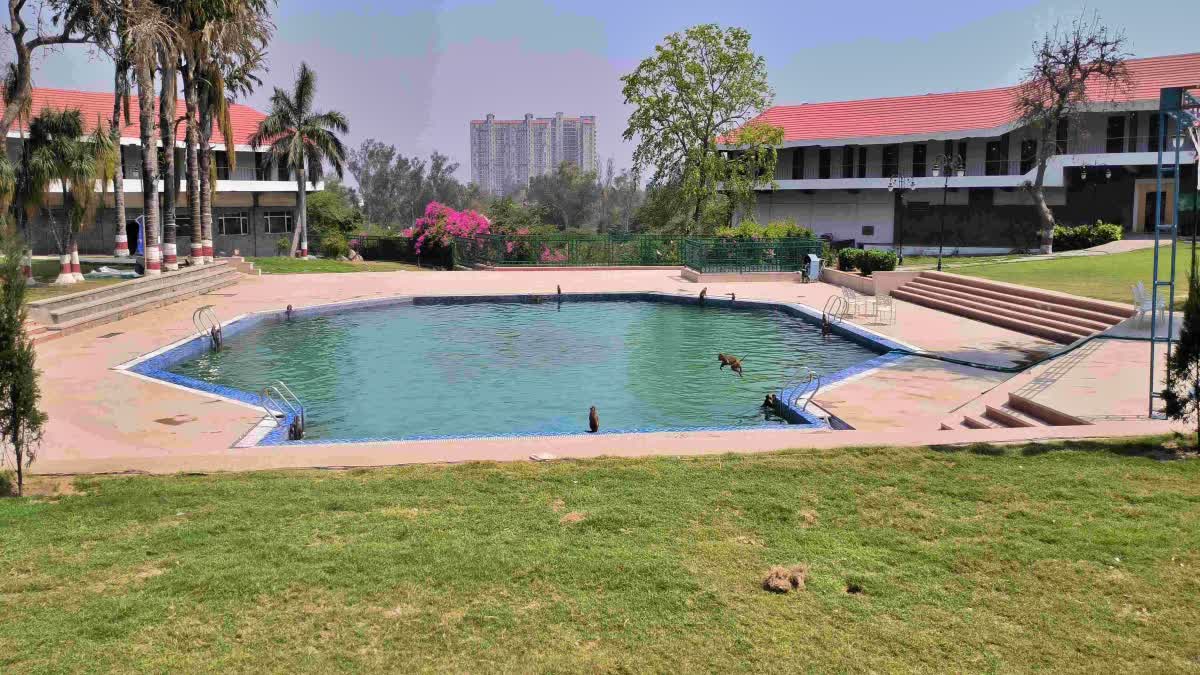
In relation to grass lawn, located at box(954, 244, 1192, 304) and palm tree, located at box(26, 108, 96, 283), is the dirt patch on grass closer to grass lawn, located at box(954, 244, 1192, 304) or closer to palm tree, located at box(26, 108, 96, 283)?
grass lawn, located at box(954, 244, 1192, 304)

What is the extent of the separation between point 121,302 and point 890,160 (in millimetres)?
40224

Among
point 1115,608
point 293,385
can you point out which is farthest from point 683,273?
point 1115,608

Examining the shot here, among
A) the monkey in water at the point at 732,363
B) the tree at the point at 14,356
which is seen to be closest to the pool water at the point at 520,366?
the monkey in water at the point at 732,363

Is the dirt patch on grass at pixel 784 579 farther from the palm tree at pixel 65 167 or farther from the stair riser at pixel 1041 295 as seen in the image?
the palm tree at pixel 65 167

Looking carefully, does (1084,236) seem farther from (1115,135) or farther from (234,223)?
(234,223)

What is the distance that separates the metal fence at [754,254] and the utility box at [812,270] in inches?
21.3

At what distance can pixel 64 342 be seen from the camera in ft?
63.5

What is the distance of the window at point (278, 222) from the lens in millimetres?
55616

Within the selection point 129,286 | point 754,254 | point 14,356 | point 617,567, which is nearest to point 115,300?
point 129,286

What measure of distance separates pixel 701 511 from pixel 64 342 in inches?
661

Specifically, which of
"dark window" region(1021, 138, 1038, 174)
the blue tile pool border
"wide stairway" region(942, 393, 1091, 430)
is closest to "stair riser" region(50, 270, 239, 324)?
the blue tile pool border

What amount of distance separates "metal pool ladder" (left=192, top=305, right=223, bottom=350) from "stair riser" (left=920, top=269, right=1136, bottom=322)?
60.7 feet

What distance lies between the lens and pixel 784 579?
616cm

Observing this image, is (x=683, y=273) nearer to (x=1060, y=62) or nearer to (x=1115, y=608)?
(x=1060, y=62)
